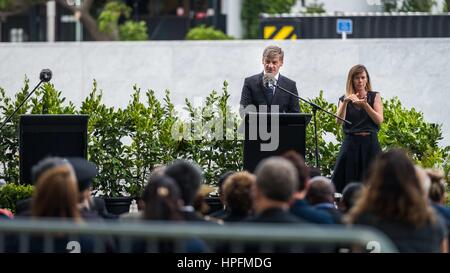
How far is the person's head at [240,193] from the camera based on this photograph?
809cm

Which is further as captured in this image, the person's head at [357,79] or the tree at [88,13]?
the tree at [88,13]

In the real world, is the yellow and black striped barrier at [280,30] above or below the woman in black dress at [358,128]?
above

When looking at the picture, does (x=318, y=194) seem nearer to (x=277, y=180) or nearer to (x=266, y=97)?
(x=277, y=180)

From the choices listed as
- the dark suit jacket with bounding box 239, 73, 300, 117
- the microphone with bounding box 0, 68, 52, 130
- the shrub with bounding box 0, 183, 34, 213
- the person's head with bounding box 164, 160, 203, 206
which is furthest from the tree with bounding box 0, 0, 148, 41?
the person's head with bounding box 164, 160, 203, 206

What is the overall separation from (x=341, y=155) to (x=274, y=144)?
810 millimetres

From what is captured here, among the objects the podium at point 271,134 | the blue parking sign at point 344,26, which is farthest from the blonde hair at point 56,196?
the blue parking sign at point 344,26

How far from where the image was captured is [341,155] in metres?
12.7

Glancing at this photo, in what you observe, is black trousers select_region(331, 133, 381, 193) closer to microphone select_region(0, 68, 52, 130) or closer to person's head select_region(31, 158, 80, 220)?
microphone select_region(0, 68, 52, 130)

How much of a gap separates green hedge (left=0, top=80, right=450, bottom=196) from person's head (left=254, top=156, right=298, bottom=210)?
6.59 meters

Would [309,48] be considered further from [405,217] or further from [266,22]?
[405,217]

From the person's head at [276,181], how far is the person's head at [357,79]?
533 centimetres

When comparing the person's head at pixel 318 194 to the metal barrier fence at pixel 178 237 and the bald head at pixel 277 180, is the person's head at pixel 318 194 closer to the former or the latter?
the bald head at pixel 277 180

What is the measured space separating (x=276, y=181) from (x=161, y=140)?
6.77 meters

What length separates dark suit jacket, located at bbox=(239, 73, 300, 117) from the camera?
12.7 meters
